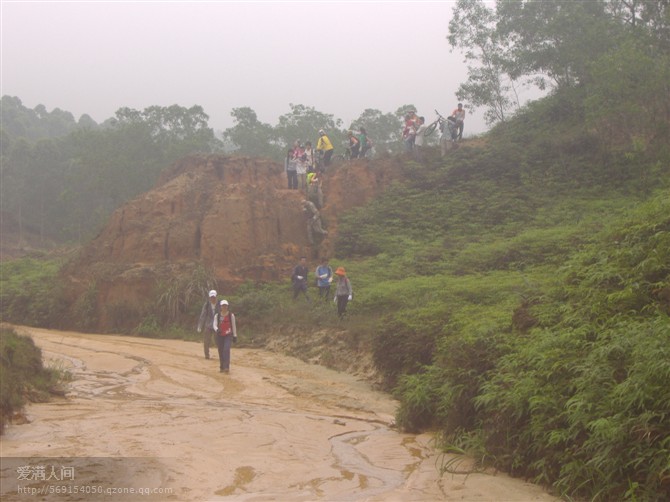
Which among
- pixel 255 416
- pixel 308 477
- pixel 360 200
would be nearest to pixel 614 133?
pixel 360 200

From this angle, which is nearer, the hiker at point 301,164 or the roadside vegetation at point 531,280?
the roadside vegetation at point 531,280

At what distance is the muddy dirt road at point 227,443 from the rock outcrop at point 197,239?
8.16 meters

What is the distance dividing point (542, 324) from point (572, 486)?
2.95m

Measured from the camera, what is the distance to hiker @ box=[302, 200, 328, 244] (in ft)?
85.5

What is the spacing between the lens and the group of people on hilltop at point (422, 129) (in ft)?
96.6

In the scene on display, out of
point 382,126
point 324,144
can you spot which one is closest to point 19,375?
point 324,144

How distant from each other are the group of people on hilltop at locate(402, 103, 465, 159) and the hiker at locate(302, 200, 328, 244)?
611cm

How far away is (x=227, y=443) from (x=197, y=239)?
1674 cm

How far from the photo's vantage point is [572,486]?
6.08 metres

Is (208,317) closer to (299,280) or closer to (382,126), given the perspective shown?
(299,280)

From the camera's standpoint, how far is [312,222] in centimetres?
2611

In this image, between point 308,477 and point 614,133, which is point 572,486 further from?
point 614,133

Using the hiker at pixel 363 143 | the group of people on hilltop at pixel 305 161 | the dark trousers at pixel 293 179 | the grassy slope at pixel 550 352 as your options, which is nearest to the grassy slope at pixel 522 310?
the grassy slope at pixel 550 352

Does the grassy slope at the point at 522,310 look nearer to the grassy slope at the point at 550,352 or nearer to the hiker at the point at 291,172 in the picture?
the grassy slope at the point at 550,352
